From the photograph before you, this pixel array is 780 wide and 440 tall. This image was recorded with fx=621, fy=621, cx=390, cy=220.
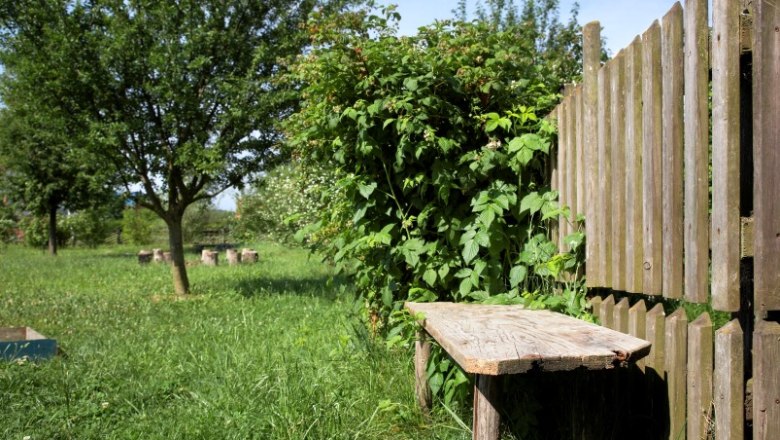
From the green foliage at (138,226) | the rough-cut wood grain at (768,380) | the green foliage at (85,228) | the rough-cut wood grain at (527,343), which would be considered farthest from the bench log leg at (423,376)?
the green foliage at (138,226)

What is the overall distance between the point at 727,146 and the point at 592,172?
37.9 inches

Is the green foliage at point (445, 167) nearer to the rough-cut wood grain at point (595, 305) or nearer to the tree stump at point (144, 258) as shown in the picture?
the rough-cut wood grain at point (595, 305)

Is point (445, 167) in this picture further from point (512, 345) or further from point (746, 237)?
point (746, 237)

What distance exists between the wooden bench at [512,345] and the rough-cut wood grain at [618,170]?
0.90 ft

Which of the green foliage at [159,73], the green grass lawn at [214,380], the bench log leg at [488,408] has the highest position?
the green foliage at [159,73]

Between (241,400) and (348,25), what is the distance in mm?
2407

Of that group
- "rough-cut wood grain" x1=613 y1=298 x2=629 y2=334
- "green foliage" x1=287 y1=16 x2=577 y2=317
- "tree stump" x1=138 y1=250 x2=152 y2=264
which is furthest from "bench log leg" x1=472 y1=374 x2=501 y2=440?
"tree stump" x1=138 y1=250 x2=152 y2=264

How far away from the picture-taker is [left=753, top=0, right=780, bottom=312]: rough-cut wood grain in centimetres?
160

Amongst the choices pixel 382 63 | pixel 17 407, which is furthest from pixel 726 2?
pixel 17 407

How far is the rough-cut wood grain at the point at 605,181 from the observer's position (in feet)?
8.27

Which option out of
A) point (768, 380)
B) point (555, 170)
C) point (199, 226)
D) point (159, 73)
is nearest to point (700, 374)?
point (768, 380)

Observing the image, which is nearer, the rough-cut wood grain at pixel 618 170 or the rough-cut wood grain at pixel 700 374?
the rough-cut wood grain at pixel 700 374

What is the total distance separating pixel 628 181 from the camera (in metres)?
2.33

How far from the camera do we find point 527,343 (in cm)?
188
